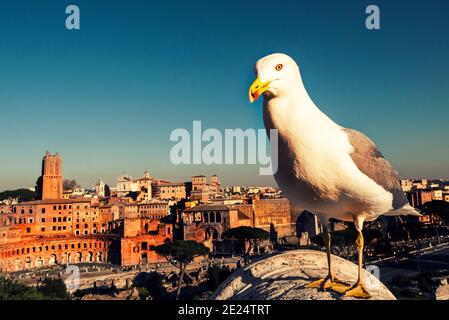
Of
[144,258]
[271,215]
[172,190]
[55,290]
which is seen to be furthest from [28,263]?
[172,190]

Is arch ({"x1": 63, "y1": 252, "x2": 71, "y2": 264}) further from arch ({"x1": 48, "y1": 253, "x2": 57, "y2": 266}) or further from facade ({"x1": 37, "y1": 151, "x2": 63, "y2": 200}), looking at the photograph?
facade ({"x1": 37, "y1": 151, "x2": 63, "y2": 200})

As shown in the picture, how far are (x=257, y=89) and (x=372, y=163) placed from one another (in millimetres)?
978

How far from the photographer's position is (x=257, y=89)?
7.89 ft

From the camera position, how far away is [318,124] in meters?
2.51

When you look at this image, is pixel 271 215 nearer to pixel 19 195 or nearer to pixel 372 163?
pixel 19 195

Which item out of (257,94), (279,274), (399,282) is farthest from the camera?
(399,282)

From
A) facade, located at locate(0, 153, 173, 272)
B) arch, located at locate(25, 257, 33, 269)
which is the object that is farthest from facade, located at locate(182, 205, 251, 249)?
arch, located at locate(25, 257, 33, 269)

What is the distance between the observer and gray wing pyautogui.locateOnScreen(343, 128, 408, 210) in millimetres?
2645

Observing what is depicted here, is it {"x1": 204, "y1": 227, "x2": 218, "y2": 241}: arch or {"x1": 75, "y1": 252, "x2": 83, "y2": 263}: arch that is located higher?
{"x1": 204, "y1": 227, "x2": 218, "y2": 241}: arch

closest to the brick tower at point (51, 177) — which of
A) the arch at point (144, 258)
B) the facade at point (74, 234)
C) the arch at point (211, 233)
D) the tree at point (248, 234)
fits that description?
the facade at point (74, 234)
